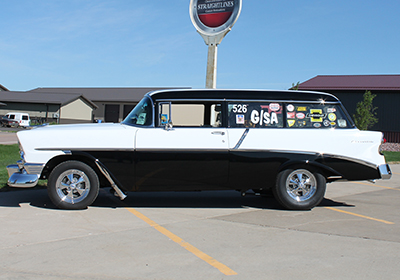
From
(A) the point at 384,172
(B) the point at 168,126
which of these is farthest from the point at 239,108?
(A) the point at 384,172

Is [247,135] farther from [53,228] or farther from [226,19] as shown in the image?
[226,19]

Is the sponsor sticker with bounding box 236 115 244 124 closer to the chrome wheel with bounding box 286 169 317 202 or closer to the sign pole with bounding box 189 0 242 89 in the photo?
the chrome wheel with bounding box 286 169 317 202

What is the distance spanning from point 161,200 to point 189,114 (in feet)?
6.02

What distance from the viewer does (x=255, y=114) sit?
→ 6820mm

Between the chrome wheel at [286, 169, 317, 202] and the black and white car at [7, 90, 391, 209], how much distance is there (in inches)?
0.7

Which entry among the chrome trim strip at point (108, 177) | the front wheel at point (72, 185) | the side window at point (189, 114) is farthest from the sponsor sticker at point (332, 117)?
the front wheel at point (72, 185)

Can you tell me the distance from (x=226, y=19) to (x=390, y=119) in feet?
72.5

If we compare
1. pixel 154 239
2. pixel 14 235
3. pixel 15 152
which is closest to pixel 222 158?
pixel 154 239

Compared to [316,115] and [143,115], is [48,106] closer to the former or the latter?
[143,115]

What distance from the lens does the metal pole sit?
15180 millimetres

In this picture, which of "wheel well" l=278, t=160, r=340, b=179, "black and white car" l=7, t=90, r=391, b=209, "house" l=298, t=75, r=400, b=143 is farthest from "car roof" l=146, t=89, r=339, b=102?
"house" l=298, t=75, r=400, b=143

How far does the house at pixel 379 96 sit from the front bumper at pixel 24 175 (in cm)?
2989

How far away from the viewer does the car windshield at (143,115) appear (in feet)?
21.8

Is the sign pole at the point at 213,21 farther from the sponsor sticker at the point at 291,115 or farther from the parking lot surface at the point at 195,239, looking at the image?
the parking lot surface at the point at 195,239
